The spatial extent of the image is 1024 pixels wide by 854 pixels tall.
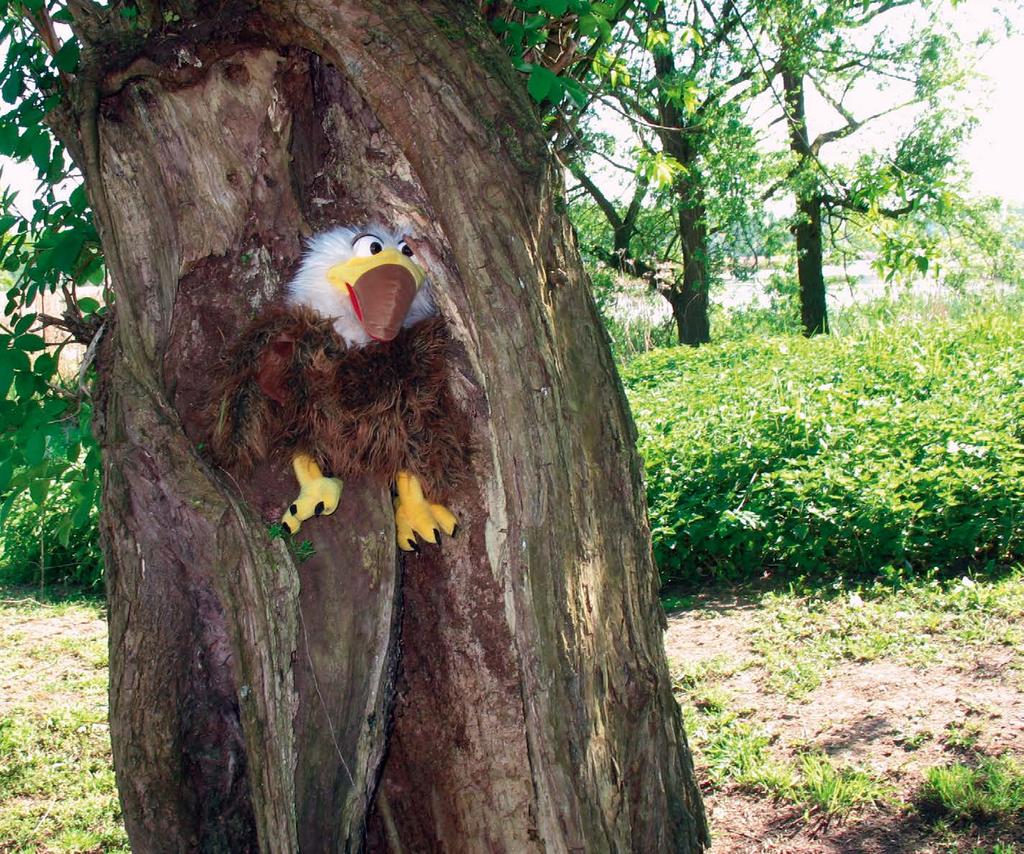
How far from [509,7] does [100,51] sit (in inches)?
44.0

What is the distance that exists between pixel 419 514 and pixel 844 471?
372 cm

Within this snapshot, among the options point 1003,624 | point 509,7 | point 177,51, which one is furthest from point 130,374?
point 1003,624

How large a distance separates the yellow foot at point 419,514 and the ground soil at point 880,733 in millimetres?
1488

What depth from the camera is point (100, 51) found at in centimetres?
237

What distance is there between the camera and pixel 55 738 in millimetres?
4324

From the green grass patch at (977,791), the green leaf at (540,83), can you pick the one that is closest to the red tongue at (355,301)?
the green leaf at (540,83)

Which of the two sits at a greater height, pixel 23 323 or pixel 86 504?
pixel 23 323

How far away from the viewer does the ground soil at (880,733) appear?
2873 millimetres

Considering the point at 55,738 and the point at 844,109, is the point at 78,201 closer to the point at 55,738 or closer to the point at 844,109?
the point at 55,738

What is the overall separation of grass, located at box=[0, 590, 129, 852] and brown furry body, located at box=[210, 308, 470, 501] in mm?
2101

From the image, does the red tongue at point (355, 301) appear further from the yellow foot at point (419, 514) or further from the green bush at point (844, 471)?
the green bush at point (844, 471)

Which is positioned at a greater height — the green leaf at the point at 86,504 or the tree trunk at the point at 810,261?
the tree trunk at the point at 810,261

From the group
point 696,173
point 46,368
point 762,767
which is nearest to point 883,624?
point 762,767

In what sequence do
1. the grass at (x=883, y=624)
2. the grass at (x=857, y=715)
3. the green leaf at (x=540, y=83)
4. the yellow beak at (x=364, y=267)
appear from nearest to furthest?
1. the yellow beak at (x=364, y=267)
2. the green leaf at (x=540, y=83)
3. the grass at (x=857, y=715)
4. the grass at (x=883, y=624)
